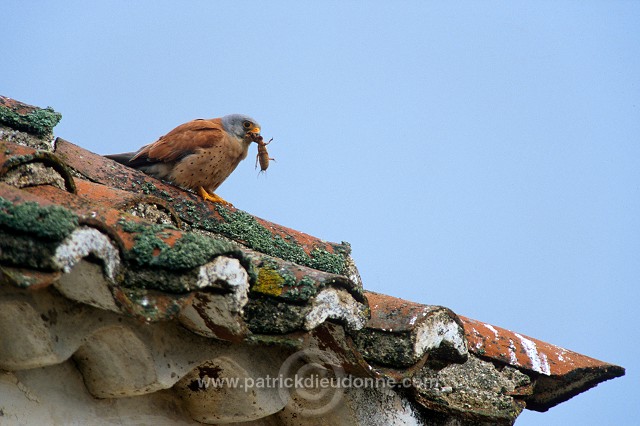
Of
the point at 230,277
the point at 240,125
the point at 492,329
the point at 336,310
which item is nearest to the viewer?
the point at 230,277

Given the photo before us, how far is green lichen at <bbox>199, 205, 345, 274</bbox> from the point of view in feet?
13.4

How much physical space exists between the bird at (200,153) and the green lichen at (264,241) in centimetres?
89

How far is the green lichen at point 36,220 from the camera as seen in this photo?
2182 mm

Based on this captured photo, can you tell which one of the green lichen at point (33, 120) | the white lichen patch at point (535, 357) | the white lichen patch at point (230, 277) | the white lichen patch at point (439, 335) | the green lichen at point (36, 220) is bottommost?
the green lichen at point (36, 220)

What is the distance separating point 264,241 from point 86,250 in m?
1.86

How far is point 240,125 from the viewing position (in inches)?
243

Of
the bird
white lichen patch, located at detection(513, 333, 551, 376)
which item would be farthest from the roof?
the bird

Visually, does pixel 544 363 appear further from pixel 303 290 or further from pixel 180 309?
pixel 180 309

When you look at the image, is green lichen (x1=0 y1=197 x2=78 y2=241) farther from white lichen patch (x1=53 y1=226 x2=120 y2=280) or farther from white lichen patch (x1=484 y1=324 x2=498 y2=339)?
white lichen patch (x1=484 y1=324 x2=498 y2=339)

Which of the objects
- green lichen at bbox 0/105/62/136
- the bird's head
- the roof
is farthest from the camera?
the bird's head

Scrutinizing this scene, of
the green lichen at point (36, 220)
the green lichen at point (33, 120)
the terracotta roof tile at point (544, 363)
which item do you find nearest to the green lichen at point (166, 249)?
the green lichen at point (36, 220)

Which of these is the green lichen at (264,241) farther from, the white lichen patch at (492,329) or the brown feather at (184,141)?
the brown feather at (184,141)

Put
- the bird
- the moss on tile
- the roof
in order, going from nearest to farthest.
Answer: the roof, the moss on tile, the bird

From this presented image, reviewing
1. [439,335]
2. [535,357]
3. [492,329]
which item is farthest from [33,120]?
[535,357]
